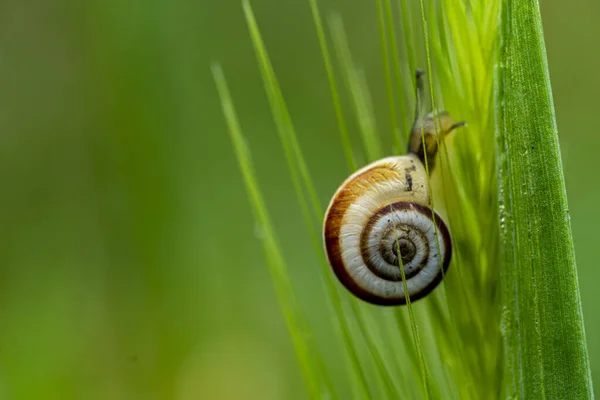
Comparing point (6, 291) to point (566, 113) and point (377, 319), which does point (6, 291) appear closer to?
point (377, 319)

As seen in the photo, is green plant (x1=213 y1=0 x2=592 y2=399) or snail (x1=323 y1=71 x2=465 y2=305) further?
snail (x1=323 y1=71 x2=465 y2=305)

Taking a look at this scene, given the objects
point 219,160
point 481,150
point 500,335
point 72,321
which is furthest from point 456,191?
point 219,160

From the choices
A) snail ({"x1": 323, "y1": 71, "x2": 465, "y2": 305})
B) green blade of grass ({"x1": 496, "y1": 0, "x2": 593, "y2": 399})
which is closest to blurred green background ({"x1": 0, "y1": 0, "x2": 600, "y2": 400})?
snail ({"x1": 323, "y1": 71, "x2": 465, "y2": 305})

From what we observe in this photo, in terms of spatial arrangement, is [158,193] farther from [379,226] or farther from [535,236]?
[535,236]

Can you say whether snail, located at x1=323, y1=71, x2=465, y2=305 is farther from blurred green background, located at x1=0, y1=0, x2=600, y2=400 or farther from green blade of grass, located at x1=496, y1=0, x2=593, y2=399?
blurred green background, located at x1=0, y1=0, x2=600, y2=400

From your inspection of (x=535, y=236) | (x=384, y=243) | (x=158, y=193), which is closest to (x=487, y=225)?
(x=535, y=236)

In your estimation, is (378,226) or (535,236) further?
(378,226)
